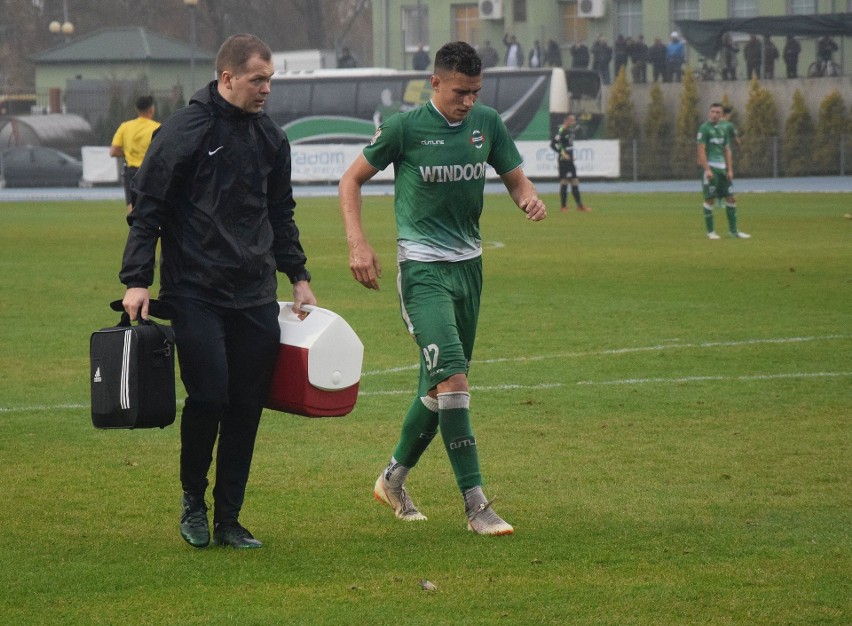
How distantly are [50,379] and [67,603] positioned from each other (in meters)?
5.83

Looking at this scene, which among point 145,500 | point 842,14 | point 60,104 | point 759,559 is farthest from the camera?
point 60,104

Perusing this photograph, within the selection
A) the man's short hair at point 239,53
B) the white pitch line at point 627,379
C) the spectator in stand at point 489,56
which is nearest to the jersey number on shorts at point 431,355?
the man's short hair at point 239,53

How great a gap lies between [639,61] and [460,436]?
46.9m

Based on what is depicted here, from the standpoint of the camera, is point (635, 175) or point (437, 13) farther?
point (437, 13)

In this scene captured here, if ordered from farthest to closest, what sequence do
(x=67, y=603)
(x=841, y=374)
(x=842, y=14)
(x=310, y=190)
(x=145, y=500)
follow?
(x=310, y=190) → (x=842, y=14) → (x=841, y=374) → (x=145, y=500) → (x=67, y=603)

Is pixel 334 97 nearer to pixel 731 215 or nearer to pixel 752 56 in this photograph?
pixel 752 56

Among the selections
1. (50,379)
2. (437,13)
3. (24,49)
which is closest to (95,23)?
(24,49)

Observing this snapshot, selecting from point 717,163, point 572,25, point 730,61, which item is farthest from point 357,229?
point 572,25

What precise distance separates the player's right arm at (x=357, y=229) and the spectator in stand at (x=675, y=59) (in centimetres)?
4477

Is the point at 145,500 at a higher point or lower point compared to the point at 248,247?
lower

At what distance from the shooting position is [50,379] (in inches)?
430

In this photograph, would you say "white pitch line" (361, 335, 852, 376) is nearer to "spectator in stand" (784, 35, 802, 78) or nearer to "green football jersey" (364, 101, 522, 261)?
"green football jersey" (364, 101, 522, 261)

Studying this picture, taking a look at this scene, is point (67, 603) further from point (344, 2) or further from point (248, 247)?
point (344, 2)

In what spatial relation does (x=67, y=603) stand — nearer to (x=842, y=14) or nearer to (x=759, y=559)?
(x=759, y=559)
